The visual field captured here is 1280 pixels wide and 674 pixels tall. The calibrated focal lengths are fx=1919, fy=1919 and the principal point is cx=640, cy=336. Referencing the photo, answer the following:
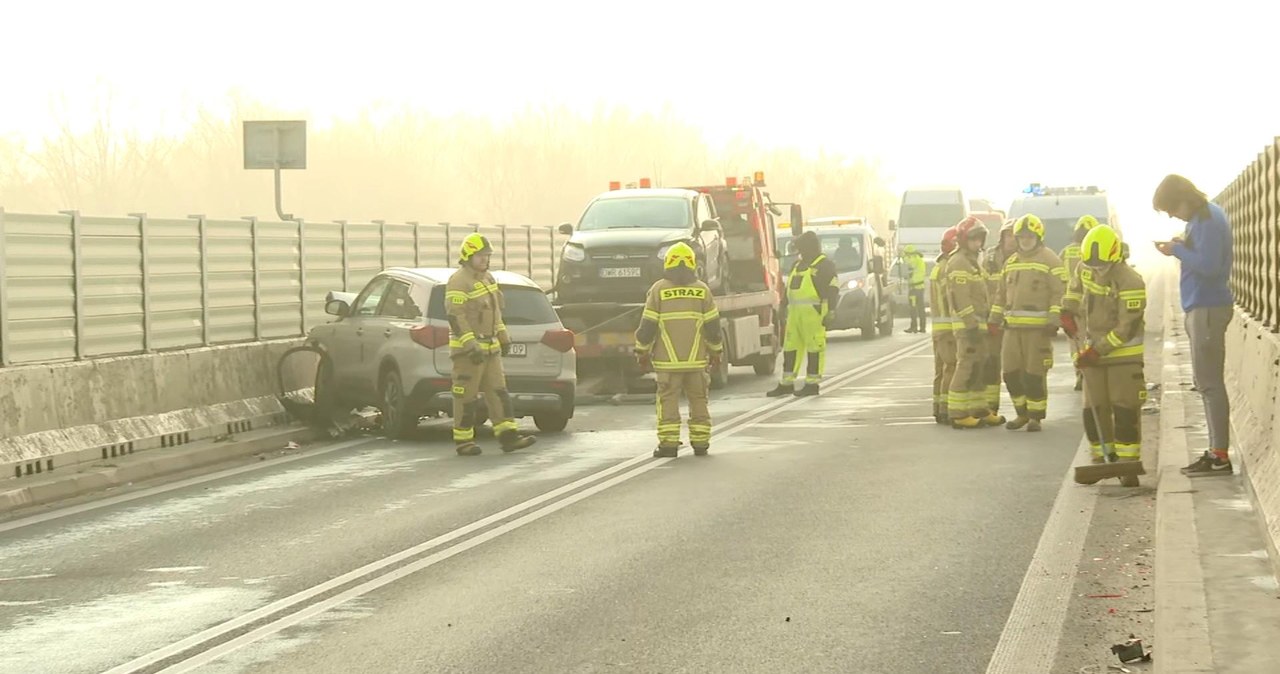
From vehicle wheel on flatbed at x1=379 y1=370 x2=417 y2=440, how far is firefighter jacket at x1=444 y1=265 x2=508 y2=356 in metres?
1.39

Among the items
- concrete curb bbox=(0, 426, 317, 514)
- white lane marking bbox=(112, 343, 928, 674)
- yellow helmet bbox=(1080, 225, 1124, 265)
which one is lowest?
white lane marking bbox=(112, 343, 928, 674)

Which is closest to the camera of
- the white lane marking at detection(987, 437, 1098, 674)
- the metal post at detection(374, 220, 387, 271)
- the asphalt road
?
the white lane marking at detection(987, 437, 1098, 674)

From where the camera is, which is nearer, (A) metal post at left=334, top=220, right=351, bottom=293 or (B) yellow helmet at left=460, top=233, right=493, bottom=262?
(B) yellow helmet at left=460, top=233, right=493, bottom=262

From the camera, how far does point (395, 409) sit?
690 inches

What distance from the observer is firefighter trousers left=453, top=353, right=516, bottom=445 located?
632 inches

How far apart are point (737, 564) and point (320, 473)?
19.6 ft

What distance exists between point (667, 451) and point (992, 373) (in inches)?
146

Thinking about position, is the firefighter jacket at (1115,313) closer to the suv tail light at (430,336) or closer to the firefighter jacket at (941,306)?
the firefighter jacket at (941,306)

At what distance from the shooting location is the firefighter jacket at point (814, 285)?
21016 millimetres

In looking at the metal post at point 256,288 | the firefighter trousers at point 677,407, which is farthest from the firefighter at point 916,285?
the firefighter trousers at point 677,407

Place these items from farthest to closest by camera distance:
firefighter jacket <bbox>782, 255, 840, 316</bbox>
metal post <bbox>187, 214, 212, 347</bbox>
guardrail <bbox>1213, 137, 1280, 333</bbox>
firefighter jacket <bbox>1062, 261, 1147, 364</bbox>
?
firefighter jacket <bbox>782, 255, 840, 316</bbox>, metal post <bbox>187, 214, 212, 347</bbox>, firefighter jacket <bbox>1062, 261, 1147, 364</bbox>, guardrail <bbox>1213, 137, 1280, 333</bbox>

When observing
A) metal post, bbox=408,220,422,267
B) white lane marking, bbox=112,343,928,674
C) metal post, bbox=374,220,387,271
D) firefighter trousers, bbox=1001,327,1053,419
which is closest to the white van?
metal post, bbox=408,220,422,267

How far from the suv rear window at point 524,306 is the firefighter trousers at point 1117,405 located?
6.47m

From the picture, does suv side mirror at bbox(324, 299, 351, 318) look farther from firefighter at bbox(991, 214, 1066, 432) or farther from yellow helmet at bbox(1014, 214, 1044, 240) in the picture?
yellow helmet at bbox(1014, 214, 1044, 240)
